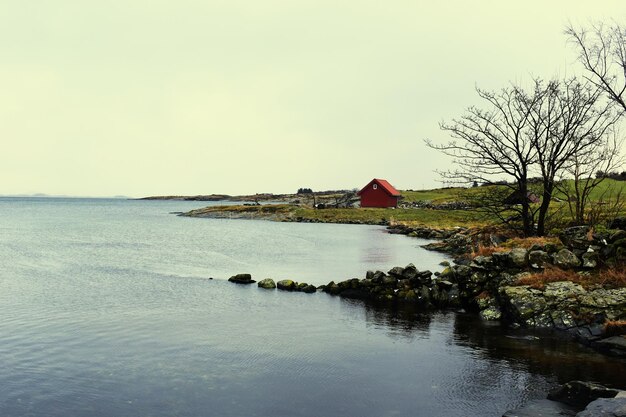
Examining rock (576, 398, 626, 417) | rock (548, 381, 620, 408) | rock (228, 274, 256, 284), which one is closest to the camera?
rock (576, 398, 626, 417)

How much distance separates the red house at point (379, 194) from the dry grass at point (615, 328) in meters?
→ 108

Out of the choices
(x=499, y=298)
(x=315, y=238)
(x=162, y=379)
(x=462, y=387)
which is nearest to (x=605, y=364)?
(x=462, y=387)

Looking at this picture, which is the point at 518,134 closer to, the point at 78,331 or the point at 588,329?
the point at 588,329

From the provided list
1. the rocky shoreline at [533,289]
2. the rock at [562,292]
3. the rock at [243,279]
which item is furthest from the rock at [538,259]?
the rock at [243,279]

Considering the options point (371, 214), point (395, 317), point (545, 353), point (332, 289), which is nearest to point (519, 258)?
point (395, 317)

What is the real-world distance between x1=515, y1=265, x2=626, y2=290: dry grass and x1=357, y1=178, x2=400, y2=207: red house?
103 meters

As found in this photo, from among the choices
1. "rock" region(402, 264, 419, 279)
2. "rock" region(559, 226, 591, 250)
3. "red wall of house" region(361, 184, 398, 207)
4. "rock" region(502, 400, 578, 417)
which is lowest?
"rock" region(502, 400, 578, 417)

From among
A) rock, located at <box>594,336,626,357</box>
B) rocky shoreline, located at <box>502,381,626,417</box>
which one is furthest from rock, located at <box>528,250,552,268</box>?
rocky shoreline, located at <box>502,381,626,417</box>

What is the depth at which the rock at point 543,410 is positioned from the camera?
12812 mm

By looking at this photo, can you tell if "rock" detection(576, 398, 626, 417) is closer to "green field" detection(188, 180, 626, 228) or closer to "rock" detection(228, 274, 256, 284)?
"rock" detection(228, 274, 256, 284)

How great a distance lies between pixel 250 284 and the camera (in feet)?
117

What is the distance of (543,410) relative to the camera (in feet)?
43.1

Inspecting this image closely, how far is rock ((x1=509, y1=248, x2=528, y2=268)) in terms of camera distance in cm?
2683

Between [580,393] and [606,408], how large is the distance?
1.77 meters
